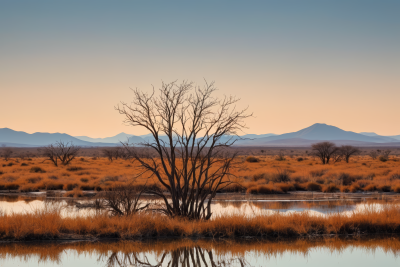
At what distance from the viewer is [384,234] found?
13969 mm

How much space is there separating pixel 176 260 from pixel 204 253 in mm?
949

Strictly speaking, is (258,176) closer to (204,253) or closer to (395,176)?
(395,176)

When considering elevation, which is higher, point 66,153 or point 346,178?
point 66,153

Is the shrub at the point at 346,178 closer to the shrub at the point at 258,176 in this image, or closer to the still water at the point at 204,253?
the shrub at the point at 258,176

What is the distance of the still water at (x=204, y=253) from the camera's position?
10.8m

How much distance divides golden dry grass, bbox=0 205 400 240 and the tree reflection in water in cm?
141

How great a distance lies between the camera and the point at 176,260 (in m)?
11.1

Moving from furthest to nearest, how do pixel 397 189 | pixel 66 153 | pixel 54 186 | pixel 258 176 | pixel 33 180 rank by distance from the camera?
pixel 66 153 < pixel 258 176 < pixel 33 180 < pixel 54 186 < pixel 397 189

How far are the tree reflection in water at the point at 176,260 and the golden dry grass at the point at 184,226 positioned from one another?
141 centimetres

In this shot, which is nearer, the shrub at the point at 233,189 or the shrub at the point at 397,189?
the shrub at the point at 397,189

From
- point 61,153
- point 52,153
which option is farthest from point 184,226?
point 61,153

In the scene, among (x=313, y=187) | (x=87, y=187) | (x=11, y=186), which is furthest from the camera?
(x=313, y=187)

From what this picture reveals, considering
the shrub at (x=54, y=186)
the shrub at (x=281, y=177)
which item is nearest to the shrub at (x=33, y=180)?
the shrub at (x=54, y=186)

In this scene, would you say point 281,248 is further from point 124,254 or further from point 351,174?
point 351,174
